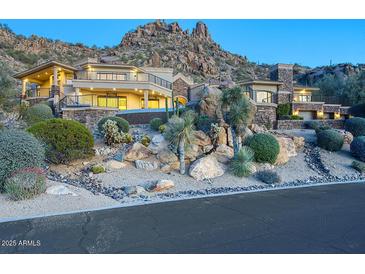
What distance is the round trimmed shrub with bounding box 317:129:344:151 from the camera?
14578mm

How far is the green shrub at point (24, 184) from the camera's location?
7.13m

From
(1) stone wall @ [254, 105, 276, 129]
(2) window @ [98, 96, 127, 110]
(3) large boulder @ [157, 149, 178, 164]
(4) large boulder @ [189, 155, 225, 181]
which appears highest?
(2) window @ [98, 96, 127, 110]

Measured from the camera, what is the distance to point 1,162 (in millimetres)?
7676

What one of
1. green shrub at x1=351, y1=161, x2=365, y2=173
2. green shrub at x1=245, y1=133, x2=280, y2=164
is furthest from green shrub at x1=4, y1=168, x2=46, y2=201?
green shrub at x1=351, y1=161, x2=365, y2=173

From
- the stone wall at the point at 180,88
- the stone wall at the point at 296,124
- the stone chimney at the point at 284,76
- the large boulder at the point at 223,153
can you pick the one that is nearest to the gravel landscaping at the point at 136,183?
the large boulder at the point at 223,153

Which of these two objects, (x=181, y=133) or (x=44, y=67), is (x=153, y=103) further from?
(x=181, y=133)

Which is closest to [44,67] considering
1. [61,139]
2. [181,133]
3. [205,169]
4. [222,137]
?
[61,139]

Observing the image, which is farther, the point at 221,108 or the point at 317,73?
the point at 317,73

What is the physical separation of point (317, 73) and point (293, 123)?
134ft

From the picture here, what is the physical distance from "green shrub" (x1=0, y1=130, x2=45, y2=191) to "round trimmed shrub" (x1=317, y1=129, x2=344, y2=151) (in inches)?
613

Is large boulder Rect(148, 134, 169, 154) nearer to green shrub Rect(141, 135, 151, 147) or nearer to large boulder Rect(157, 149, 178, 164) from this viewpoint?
green shrub Rect(141, 135, 151, 147)

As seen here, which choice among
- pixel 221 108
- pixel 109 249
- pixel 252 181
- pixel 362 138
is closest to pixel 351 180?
pixel 362 138

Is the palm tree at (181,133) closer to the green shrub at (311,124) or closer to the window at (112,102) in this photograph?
the green shrub at (311,124)

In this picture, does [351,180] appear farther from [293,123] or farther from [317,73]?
[317,73]
